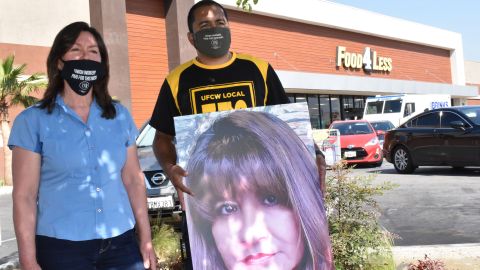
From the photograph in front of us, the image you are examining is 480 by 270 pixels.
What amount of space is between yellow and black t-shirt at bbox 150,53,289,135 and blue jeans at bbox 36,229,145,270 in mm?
708

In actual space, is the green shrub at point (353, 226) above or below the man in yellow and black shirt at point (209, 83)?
below

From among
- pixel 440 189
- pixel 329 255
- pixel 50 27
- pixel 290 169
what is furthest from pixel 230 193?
pixel 50 27

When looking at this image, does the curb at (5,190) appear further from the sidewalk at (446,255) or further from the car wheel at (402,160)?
the sidewalk at (446,255)

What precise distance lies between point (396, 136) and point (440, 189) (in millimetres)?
3552

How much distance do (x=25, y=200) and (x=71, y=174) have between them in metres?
0.21

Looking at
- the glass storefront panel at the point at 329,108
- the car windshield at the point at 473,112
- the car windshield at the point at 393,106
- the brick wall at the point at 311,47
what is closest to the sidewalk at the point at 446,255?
the car windshield at the point at 473,112

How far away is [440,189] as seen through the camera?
11.9m

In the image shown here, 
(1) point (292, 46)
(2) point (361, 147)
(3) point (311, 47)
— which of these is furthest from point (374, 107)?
(2) point (361, 147)

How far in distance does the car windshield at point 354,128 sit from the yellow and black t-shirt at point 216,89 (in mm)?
16351

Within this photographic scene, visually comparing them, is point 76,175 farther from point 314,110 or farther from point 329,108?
point 329,108

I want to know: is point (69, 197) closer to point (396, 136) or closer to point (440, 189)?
point (440, 189)

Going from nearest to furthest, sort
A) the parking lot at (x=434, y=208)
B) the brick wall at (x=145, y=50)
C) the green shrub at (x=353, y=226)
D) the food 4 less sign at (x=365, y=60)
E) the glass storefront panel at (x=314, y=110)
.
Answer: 1. the green shrub at (x=353, y=226)
2. the parking lot at (x=434, y=208)
3. the brick wall at (x=145, y=50)
4. the glass storefront panel at (x=314, y=110)
5. the food 4 less sign at (x=365, y=60)

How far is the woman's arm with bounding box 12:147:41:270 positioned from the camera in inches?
94.4

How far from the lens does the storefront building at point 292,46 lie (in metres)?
22.9
